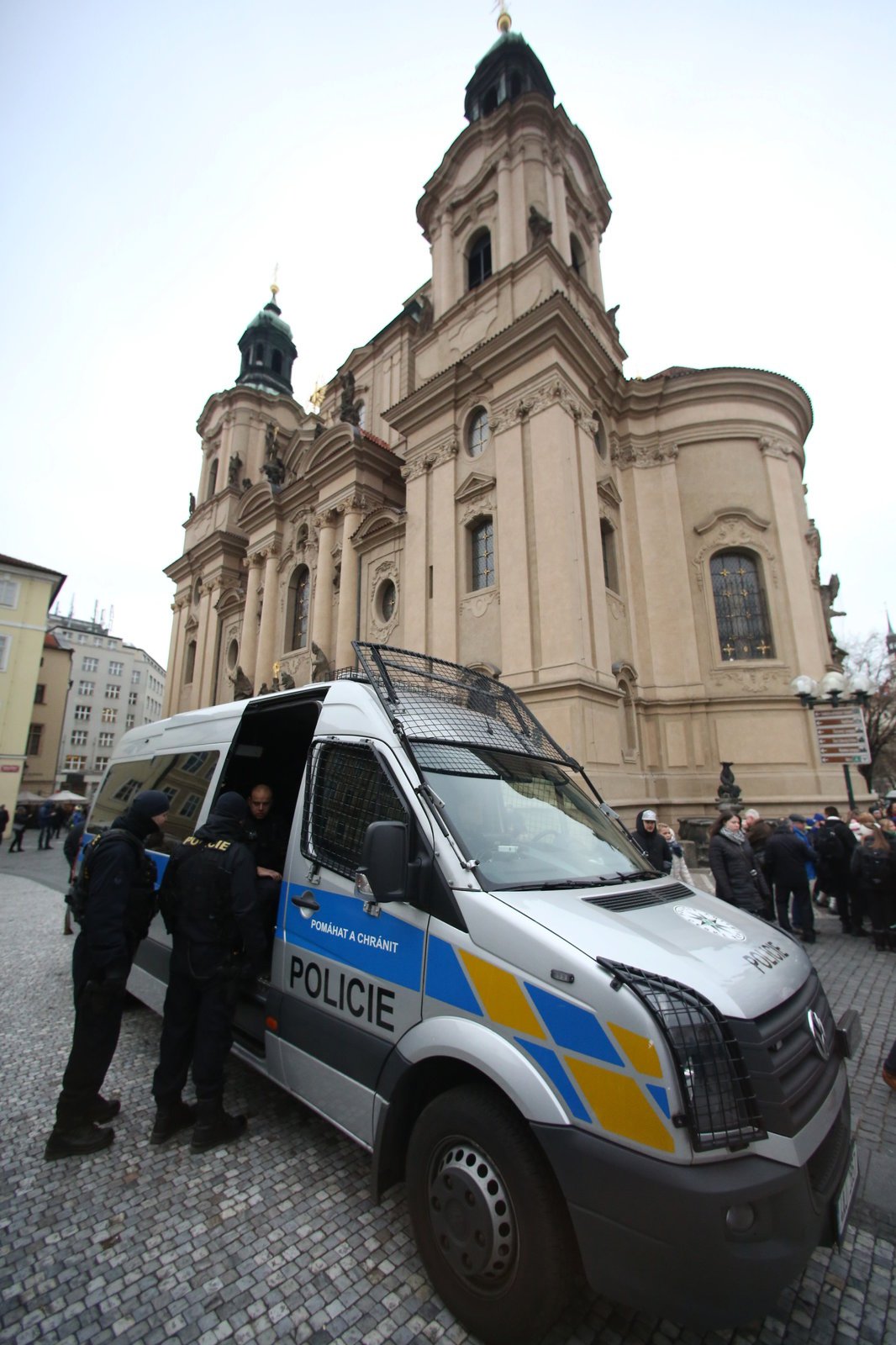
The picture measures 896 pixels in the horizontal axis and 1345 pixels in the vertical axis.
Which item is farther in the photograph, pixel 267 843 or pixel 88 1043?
Answer: pixel 267 843

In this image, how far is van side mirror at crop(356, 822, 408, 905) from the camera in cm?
242

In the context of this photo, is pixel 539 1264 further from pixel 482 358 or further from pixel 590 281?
pixel 590 281

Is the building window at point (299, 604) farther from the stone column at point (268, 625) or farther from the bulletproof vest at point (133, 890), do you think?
the bulletproof vest at point (133, 890)

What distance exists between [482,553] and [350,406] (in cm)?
1163

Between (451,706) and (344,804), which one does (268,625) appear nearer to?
(451,706)

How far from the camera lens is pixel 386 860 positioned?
243 centimetres

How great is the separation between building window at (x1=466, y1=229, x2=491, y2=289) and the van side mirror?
21646mm

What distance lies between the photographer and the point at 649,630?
1714 centimetres

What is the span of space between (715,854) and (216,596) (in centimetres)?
2951

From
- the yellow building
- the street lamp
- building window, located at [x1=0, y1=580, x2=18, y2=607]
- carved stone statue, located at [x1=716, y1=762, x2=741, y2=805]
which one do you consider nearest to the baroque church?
the street lamp

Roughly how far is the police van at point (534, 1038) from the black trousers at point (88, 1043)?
0.78 m

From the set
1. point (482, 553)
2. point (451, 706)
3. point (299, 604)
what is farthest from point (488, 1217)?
point (299, 604)

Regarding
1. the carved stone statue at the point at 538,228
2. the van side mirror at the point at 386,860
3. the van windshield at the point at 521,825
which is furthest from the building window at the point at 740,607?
the van side mirror at the point at 386,860

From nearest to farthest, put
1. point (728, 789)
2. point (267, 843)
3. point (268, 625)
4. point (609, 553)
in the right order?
point (267, 843), point (728, 789), point (609, 553), point (268, 625)
